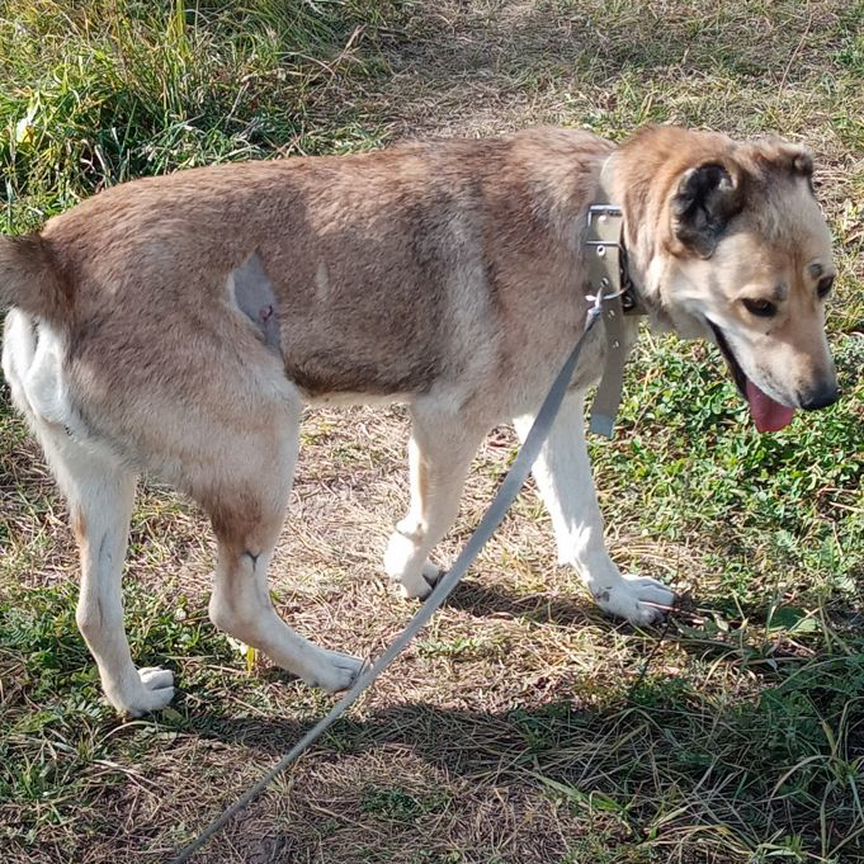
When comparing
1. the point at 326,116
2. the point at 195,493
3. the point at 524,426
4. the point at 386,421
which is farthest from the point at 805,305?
the point at 326,116

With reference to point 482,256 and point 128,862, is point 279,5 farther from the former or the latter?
point 128,862

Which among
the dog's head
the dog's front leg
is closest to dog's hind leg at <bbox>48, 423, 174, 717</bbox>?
the dog's front leg

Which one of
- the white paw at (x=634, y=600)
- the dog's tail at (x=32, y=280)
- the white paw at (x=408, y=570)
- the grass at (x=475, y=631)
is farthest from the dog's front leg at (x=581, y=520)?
the dog's tail at (x=32, y=280)

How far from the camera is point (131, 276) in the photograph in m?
3.17

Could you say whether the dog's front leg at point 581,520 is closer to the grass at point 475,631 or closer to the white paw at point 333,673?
the grass at point 475,631

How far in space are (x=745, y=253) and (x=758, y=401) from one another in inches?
18.5

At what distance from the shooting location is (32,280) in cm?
310

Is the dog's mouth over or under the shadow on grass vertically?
over

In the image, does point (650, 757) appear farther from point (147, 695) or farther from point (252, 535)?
point (147, 695)

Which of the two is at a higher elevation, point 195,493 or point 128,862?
point 195,493

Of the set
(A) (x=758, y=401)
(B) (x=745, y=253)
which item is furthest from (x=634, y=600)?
(B) (x=745, y=253)

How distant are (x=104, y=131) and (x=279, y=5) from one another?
152cm

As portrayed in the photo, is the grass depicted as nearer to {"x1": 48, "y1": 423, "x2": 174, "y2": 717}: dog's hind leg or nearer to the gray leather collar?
{"x1": 48, "y1": 423, "x2": 174, "y2": 717}: dog's hind leg

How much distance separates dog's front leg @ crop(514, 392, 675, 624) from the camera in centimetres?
394
